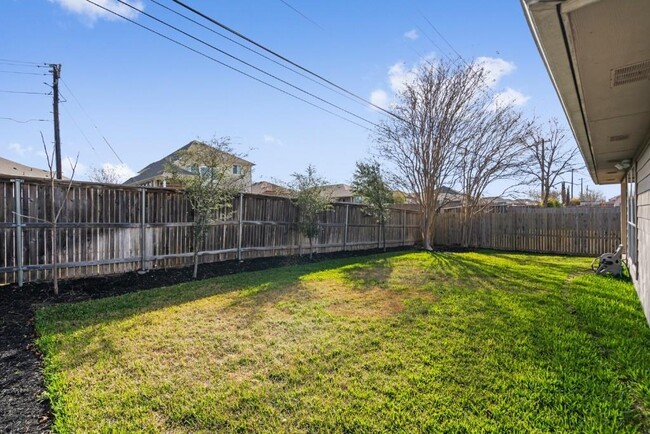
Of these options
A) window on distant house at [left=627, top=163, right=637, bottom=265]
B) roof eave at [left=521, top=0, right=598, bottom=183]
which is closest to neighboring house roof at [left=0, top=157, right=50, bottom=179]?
roof eave at [left=521, top=0, right=598, bottom=183]

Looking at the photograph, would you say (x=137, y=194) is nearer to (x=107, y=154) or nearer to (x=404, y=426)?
(x=404, y=426)

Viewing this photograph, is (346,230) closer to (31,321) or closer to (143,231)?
(143,231)

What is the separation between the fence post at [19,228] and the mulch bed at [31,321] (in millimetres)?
248

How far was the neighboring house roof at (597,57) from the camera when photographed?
1.34m

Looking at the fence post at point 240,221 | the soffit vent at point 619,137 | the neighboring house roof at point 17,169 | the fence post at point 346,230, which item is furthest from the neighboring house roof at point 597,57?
the neighboring house roof at point 17,169

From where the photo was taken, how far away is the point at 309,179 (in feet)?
29.0

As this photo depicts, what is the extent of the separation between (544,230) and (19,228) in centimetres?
1478

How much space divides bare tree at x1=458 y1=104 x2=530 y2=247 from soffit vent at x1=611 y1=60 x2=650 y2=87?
10.9 metres

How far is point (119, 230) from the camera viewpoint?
578 centimetres

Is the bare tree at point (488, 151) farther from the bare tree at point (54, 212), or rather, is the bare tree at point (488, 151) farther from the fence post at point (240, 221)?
the bare tree at point (54, 212)

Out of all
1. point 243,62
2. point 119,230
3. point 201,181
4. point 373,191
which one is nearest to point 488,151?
point 373,191

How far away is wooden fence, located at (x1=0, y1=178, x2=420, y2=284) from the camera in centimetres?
473

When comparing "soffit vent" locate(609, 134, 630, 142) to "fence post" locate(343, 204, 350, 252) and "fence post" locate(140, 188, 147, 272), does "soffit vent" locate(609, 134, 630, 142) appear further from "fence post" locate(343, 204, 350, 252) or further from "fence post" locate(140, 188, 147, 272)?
"fence post" locate(343, 204, 350, 252)

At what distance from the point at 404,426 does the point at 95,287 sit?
521 cm
